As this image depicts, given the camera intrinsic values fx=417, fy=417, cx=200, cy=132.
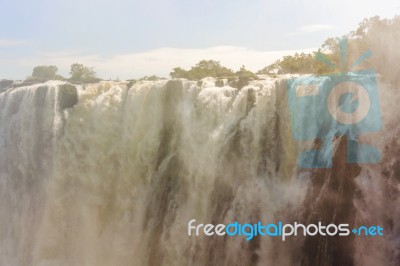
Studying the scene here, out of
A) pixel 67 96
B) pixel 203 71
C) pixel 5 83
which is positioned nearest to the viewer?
pixel 67 96

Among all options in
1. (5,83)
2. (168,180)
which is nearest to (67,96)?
(168,180)

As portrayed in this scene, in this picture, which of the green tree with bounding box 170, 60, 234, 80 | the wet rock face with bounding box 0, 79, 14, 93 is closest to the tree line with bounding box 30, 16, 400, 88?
the green tree with bounding box 170, 60, 234, 80

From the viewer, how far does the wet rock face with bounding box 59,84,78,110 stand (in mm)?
14875

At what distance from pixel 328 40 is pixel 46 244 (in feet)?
46.0

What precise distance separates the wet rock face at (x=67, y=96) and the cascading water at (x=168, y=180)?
1.5 inches

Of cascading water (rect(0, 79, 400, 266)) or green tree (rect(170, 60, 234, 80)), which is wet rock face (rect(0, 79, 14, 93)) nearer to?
cascading water (rect(0, 79, 400, 266))

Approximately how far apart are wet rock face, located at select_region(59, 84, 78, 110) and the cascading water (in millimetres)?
37

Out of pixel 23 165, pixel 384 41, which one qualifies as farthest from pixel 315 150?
pixel 23 165

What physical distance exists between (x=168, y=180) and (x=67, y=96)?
5102 millimetres

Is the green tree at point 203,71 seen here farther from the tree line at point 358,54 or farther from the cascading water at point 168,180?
the cascading water at point 168,180

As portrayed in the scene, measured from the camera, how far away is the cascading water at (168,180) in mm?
10422

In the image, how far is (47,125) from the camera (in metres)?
14.8

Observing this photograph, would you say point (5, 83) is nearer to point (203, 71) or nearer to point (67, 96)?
point (67, 96)

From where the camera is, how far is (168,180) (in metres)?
12.9
